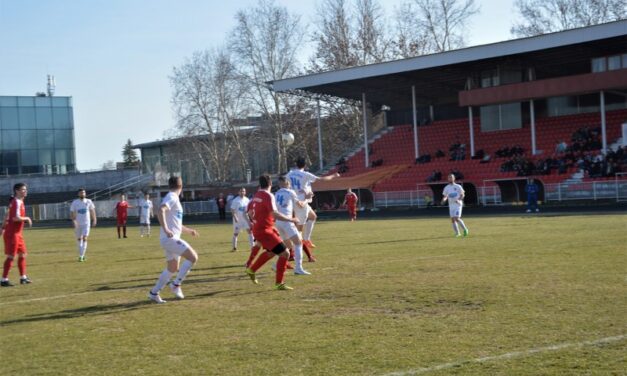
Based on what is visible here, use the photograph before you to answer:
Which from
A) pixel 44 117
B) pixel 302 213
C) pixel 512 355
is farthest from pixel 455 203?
pixel 44 117

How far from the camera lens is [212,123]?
6788 centimetres

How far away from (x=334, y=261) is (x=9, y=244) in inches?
277

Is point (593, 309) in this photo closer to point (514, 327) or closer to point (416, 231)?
point (514, 327)

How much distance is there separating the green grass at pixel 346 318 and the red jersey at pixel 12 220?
1.31 m

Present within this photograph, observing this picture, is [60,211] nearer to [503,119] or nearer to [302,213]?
[503,119]

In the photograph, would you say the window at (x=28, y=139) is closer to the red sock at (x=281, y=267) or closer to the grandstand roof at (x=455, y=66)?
the grandstand roof at (x=455, y=66)

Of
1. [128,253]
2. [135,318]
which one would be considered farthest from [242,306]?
[128,253]

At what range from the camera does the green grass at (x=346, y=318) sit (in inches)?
270

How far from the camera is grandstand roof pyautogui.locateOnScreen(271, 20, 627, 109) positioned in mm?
41781

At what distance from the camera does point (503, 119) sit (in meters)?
51.2

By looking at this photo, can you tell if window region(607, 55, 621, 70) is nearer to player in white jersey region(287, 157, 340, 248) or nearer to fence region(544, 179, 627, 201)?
fence region(544, 179, 627, 201)

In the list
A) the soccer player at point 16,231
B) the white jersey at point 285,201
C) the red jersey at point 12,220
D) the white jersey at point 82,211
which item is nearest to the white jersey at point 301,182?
the white jersey at point 285,201

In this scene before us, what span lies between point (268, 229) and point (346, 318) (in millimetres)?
3442

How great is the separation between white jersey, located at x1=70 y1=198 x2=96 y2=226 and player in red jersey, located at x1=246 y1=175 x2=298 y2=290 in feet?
37.0
